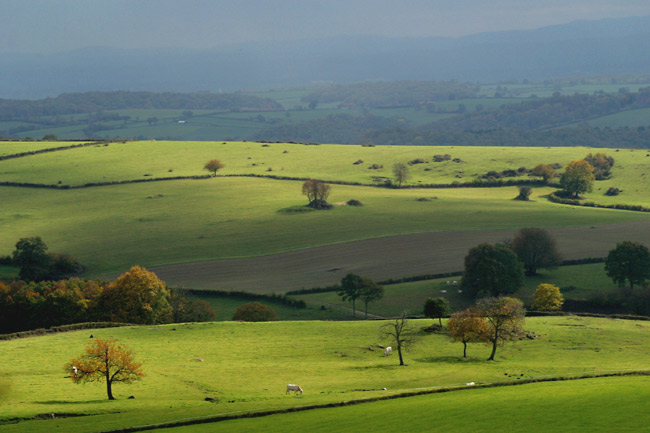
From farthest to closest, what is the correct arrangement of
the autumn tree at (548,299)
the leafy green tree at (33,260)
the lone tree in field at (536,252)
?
1. the leafy green tree at (33,260)
2. the lone tree in field at (536,252)
3. the autumn tree at (548,299)

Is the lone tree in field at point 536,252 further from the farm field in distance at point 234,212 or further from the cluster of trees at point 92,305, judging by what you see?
the cluster of trees at point 92,305

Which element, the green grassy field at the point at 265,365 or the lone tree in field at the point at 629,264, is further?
the lone tree in field at the point at 629,264

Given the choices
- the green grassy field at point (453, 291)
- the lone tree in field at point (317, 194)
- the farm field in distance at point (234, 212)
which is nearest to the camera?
the green grassy field at point (453, 291)

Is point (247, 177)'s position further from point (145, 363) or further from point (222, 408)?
point (222, 408)

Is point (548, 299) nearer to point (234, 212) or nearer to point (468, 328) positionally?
point (468, 328)

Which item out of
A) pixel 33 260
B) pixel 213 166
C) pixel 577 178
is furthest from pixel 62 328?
pixel 577 178

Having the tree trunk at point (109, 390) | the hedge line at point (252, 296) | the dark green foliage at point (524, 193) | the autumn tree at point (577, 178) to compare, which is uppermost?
the autumn tree at point (577, 178)

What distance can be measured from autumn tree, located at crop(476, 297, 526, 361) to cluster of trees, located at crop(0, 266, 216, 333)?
1558 inches

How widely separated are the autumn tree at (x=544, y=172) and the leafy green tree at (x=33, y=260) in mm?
124032

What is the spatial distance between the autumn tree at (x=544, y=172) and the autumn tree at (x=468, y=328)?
12796 cm

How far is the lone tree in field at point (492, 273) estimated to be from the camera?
99062 millimetres

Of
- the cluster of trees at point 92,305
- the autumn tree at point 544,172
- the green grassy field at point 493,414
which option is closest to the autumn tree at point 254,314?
the cluster of trees at point 92,305

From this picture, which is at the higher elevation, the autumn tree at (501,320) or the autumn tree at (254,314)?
the autumn tree at (501,320)

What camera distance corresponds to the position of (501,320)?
6294 cm
